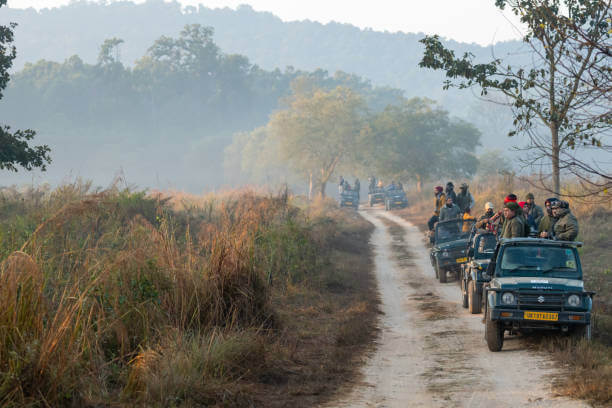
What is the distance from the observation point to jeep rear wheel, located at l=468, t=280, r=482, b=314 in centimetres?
1307

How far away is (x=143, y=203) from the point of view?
19781 mm

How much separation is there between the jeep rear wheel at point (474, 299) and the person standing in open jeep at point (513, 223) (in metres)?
1.55

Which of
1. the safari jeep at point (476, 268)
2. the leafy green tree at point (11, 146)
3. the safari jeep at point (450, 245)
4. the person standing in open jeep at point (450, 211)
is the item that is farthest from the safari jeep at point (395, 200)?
the leafy green tree at point (11, 146)

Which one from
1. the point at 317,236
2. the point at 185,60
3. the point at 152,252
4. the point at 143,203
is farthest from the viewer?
the point at 185,60

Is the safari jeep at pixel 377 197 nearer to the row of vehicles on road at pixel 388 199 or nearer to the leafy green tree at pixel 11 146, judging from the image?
the row of vehicles on road at pixel 388 199

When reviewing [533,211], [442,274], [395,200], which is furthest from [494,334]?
[395,200]

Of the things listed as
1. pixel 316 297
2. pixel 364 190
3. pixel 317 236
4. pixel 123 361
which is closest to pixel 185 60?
pixel 364 190

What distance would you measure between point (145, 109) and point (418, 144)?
5077 centimetres

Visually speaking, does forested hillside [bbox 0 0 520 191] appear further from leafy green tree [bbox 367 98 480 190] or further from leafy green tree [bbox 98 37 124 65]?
leafy green tree [bbox 367 98 480 190]

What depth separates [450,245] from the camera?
59.5 ft

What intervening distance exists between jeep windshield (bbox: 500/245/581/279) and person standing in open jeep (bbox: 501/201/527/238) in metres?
1.40

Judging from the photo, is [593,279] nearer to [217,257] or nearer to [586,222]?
[586,222]

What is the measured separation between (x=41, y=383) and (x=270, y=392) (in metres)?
2.74

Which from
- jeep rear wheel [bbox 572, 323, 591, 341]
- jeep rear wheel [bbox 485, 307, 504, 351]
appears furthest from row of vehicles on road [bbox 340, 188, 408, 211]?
jeep rear wheel [bbox 572, 323, 591, 341]
